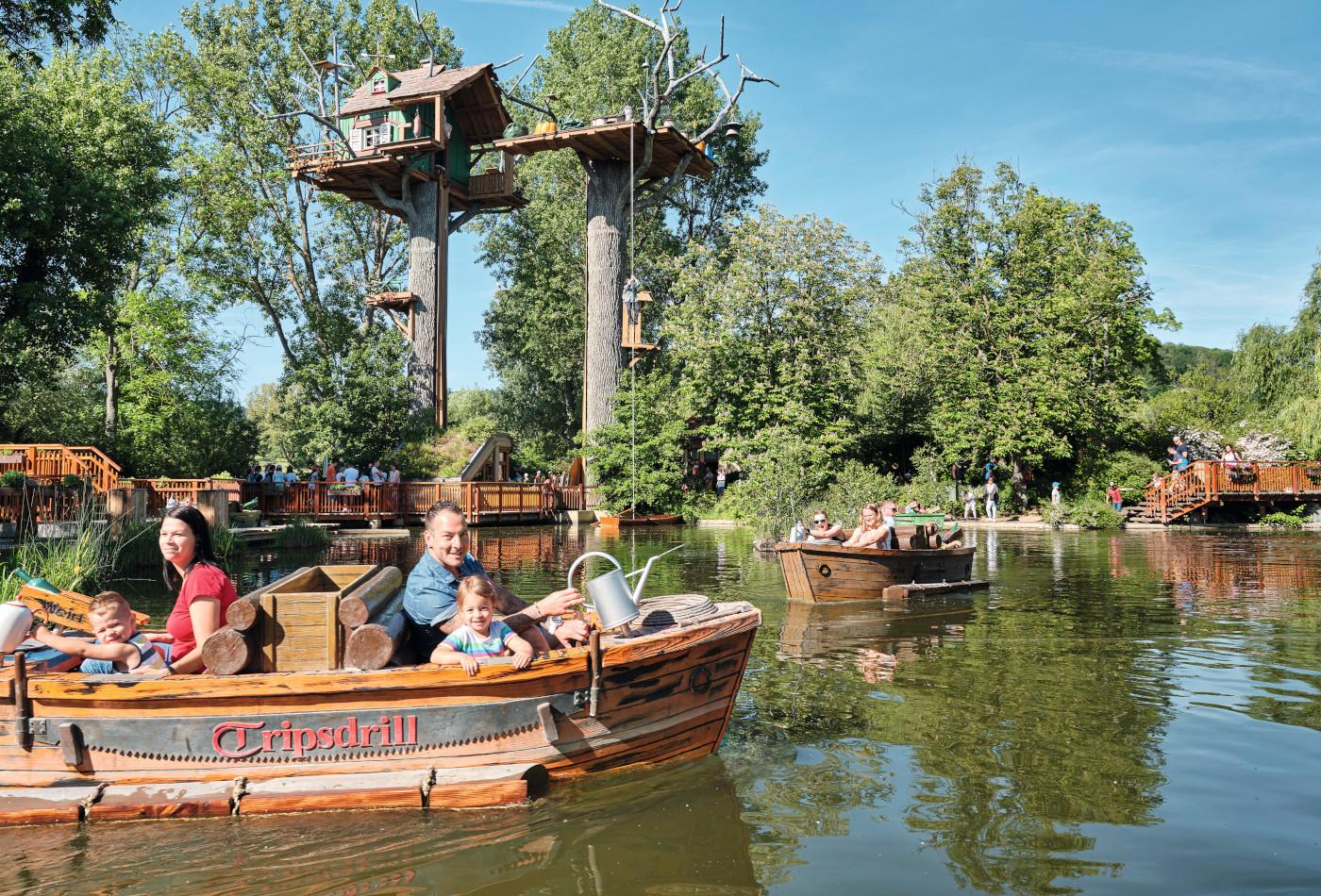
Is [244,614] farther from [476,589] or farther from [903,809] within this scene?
[903,809]

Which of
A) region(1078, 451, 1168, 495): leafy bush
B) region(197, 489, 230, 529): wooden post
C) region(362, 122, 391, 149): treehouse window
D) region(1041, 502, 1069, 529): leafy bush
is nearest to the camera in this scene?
region(197, 489, 230, 529): wooden post

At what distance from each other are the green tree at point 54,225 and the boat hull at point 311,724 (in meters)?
13.9

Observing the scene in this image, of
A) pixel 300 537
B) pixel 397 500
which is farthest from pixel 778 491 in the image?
pixel 397 500

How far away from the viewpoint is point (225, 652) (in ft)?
18.8

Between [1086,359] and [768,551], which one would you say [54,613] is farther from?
[1086,359]

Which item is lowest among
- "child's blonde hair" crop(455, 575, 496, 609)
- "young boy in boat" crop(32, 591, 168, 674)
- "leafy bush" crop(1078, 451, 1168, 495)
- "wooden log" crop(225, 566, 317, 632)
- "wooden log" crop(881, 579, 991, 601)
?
"wooden log" crop(881, 579, 991, 601)

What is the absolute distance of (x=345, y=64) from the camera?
41.7 meters

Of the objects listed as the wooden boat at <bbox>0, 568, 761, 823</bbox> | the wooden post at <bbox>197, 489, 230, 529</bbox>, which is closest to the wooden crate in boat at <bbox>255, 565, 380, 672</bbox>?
the wooden boat at <bbox>0, 568, 761, 823</bbox>

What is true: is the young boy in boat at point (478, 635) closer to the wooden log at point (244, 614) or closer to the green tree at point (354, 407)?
the wooden log at point (244, 614)

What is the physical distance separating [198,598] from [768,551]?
16950 mm

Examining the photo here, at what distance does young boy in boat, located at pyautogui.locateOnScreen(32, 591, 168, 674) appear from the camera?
594 centimetres

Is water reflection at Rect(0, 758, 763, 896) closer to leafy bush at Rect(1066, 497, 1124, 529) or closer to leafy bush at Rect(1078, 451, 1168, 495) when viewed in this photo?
leafy bush at Rect(1066, 497, 1124, 529)

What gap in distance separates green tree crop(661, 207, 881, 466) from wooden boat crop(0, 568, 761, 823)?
2684 centimetres

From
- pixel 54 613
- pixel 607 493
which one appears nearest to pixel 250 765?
pixel 54 613
